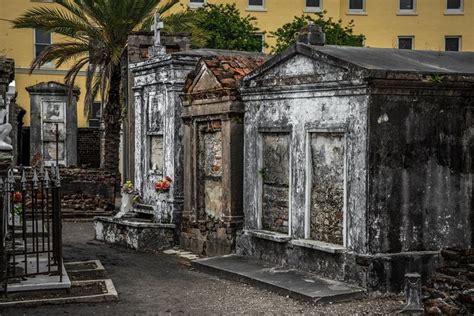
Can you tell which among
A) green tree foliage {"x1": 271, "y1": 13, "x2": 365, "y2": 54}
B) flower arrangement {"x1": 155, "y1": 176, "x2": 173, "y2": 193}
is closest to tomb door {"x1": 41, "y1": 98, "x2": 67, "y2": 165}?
green tree foliage {"x1": 271, "y1": 13, "x2": 365, "y2": 54}

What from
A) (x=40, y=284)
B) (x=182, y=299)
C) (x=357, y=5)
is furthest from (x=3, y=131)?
(x=357, y=5)

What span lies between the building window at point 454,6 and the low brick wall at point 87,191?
24.6 metres

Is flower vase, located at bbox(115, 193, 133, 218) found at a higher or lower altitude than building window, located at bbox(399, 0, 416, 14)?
lower

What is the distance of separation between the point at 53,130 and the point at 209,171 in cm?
1349

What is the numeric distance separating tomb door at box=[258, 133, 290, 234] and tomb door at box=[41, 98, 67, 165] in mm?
14910

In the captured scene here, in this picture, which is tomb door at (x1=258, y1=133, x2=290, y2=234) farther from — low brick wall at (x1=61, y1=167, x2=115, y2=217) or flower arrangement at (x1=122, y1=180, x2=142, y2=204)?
low brick wall at (x1=61, y1=167, x2=115, y2=217)

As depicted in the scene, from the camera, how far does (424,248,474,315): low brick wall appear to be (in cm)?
823

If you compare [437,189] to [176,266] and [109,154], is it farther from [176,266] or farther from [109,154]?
[109,154]

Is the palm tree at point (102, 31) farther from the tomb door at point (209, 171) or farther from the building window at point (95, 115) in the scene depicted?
the building window at point (95, 115)

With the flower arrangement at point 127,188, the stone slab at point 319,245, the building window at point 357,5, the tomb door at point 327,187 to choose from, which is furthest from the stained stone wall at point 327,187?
the building window at point 357,5

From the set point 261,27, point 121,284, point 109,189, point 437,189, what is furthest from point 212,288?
point 261,27

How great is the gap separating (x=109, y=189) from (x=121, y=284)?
1074 cm

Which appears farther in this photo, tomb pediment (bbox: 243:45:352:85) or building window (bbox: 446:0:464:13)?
building window (bbox: 446:0:464:13)

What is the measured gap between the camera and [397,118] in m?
10.1
